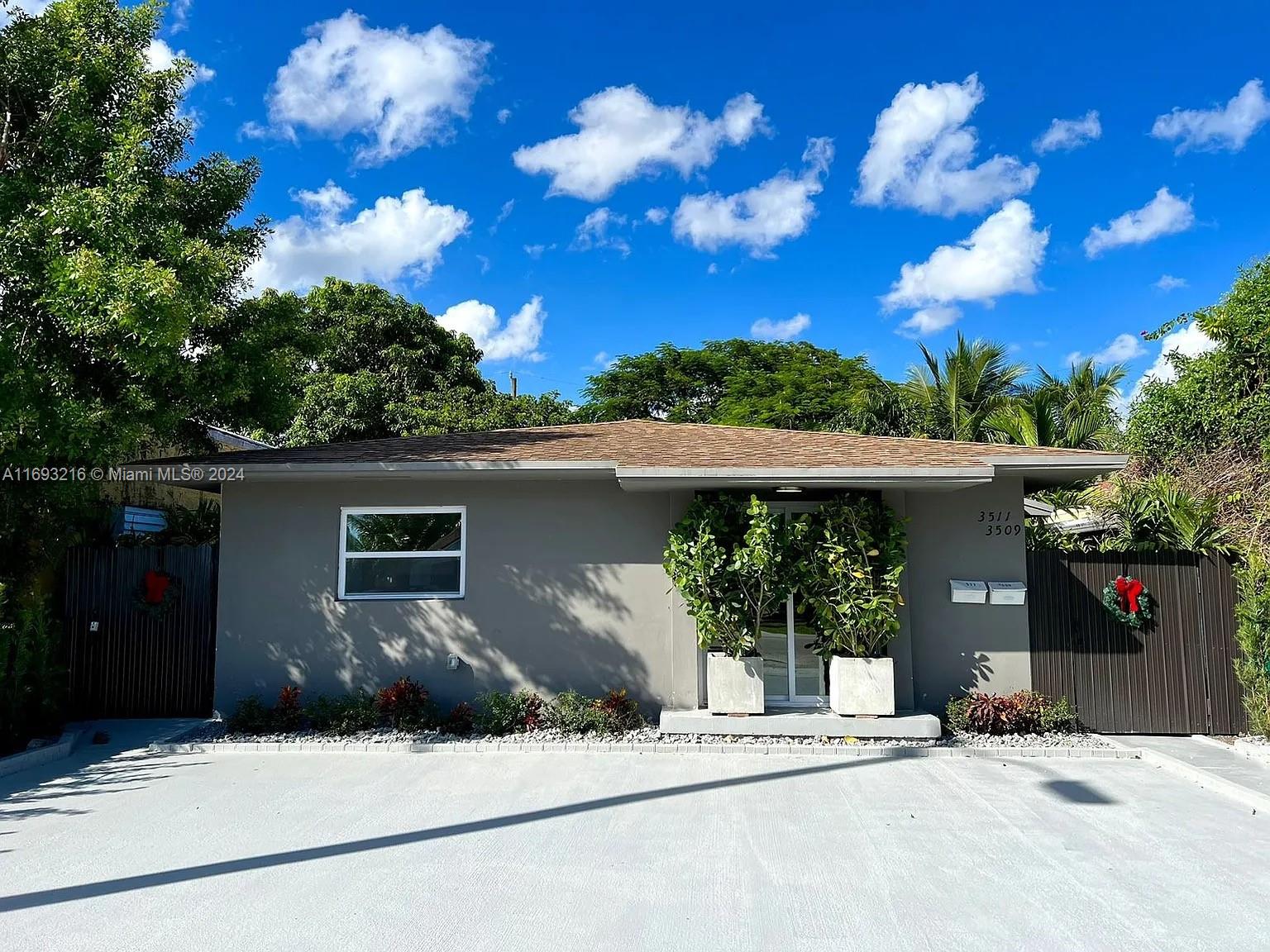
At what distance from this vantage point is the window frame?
Result: 8.70 metres

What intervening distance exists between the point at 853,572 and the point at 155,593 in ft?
25.1

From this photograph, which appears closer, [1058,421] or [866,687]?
[866,687]

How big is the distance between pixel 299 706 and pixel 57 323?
4675 millimetres

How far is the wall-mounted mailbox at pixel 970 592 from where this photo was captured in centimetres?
834

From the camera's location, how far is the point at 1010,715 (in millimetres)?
Answer: 7934

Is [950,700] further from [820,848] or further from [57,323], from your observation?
[57,323]

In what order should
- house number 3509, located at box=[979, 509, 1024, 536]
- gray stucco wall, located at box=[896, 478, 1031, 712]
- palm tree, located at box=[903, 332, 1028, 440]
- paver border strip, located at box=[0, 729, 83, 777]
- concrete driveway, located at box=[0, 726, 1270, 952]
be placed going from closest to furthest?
concrete driveway, located at box=[0, 726, 1270, 952] → paver border strip, located at box=[0, 729, 83, 777] → gray stucco wall, located at box=[896, 478, 1031, 712] → house number 3509, located at box=[979, 509, 1024, 536] → palm tree, located at box=[903, 332, 1028, 440]

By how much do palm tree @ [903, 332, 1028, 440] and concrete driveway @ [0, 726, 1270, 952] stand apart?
1419cm

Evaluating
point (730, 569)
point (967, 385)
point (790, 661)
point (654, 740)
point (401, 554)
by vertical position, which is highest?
point (967, 385)

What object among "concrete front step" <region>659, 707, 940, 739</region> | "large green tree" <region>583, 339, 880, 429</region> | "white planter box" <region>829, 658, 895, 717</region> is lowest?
"concrete front step" <region>659, 707, 940, 739</region>

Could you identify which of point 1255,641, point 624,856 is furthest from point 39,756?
point 1255,641

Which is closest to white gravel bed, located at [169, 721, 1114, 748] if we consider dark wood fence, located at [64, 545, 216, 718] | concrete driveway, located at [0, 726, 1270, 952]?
concrete driveway, located at [0, 726, 1270, 952]

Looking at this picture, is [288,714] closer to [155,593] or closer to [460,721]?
[460,721]

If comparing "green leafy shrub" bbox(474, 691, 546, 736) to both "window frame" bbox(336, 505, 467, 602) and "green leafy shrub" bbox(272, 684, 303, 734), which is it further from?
"green leafy shrub" bbox(272, 684, 303, 734)
